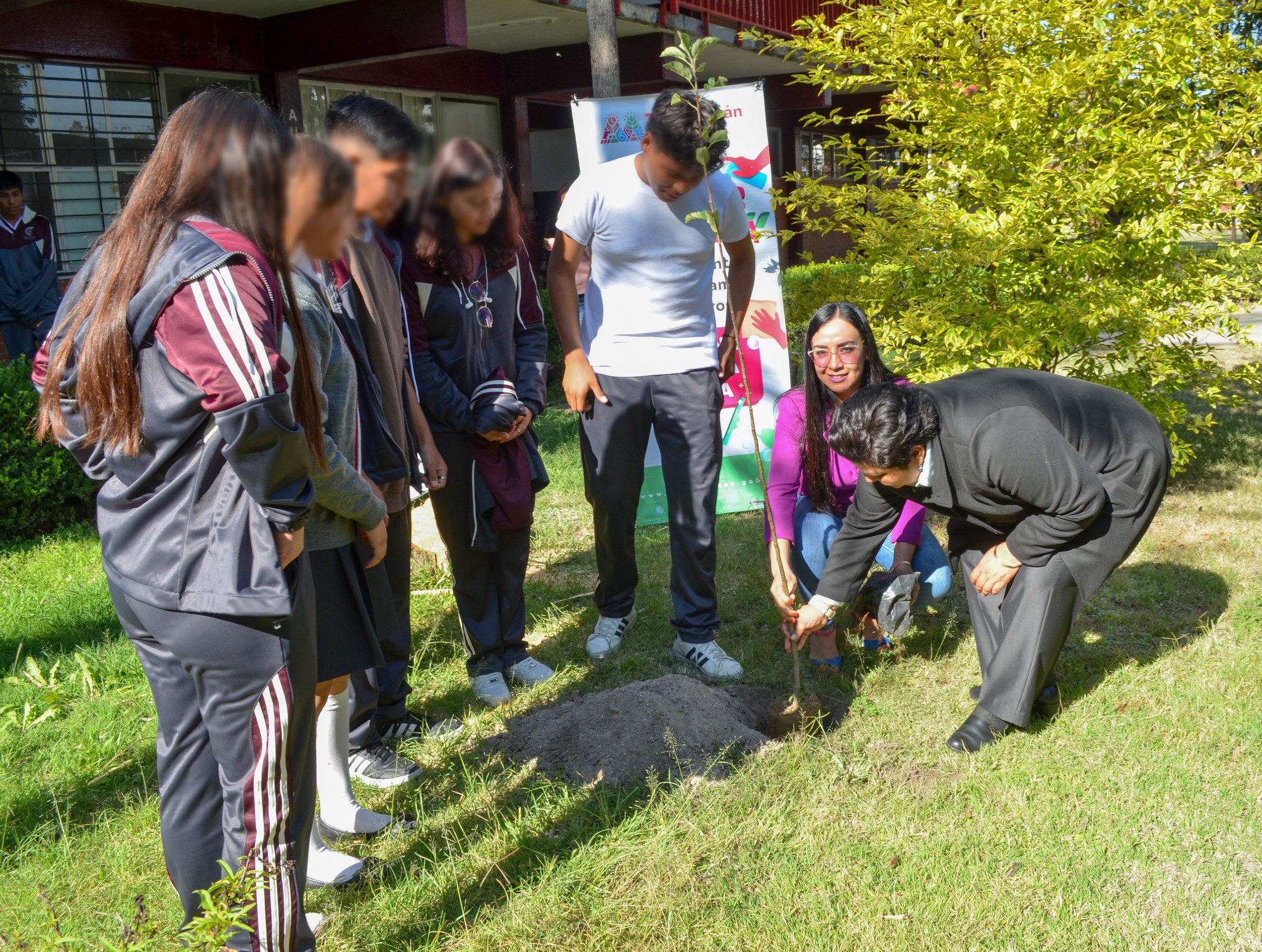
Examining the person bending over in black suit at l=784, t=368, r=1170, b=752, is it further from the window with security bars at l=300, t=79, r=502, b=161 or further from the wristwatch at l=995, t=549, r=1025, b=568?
the window with security bars at l=300, t=79, r=502, b=161

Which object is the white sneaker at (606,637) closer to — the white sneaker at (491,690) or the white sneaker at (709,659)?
the white sneaker at (709,659)

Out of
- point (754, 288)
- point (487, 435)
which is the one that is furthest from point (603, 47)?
point (487, 435)

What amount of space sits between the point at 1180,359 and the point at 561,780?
4403 millimetres

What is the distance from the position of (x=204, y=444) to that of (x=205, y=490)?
8 cm

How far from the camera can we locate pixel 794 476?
12.9ft

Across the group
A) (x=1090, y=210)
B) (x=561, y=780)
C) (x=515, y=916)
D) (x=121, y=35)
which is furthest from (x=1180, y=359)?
(x=121, y=35)

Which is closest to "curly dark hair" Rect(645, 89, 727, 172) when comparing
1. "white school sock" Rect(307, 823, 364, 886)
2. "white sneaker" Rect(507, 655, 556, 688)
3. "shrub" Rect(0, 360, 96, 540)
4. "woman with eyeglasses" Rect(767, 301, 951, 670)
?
"woman with eyeglasses" Rect(767, 301, 951, 670)

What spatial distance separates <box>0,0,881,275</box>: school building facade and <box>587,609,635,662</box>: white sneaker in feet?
8.44

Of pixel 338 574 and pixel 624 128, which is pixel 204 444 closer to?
pixel 338 574

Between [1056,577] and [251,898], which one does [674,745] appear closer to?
[1056,577]

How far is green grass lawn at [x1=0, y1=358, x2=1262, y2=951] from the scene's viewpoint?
238 centimetres

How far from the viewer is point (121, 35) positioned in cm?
683

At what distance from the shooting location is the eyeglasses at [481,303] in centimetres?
317

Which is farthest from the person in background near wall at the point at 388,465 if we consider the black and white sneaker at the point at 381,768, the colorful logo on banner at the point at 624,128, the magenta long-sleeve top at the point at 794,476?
the colorful logo on banner at the point at 624,128
